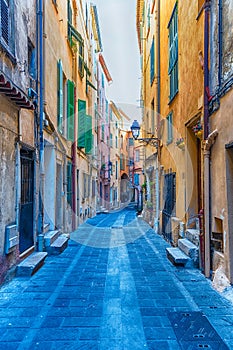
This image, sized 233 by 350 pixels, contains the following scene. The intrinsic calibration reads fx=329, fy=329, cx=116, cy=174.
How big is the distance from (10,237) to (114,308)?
2251mm

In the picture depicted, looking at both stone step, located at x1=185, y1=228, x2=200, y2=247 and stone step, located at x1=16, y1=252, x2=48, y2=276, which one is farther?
stone step, located at x1=185, y1=228, x2=200, y2=247

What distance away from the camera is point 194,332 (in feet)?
12.6

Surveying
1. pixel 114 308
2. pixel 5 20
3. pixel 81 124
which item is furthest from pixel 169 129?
pixel 114 308

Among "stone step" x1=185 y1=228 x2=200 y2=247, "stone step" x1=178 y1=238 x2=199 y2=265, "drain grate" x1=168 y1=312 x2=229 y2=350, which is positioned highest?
"stone step" x1=185 y1=228 x2=200 y2=247

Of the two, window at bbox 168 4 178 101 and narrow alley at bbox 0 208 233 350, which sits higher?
window at bbox 168 4 178 101

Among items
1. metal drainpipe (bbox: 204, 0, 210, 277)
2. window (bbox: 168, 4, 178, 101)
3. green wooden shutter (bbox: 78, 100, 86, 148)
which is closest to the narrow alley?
metal drainpipe (bbox: 204, 0, 210, 277)

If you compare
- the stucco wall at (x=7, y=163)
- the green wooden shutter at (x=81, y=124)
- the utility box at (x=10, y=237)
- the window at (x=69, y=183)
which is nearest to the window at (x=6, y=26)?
the stucco wall at (x=7, y=163)

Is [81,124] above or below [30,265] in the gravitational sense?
above

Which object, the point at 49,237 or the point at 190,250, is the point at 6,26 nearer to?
the point at 49,237

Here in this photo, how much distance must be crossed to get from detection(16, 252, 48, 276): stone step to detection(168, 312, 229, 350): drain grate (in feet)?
9.62

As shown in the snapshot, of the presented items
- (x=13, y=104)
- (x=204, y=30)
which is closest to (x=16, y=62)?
(x=13, y=104)

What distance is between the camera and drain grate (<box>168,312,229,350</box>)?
355cm

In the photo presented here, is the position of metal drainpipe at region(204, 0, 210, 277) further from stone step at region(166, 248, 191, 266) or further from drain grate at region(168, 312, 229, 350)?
drain grate at region(168, 312, 229, 350)

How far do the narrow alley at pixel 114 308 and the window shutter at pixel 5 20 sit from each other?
13.8 feet
